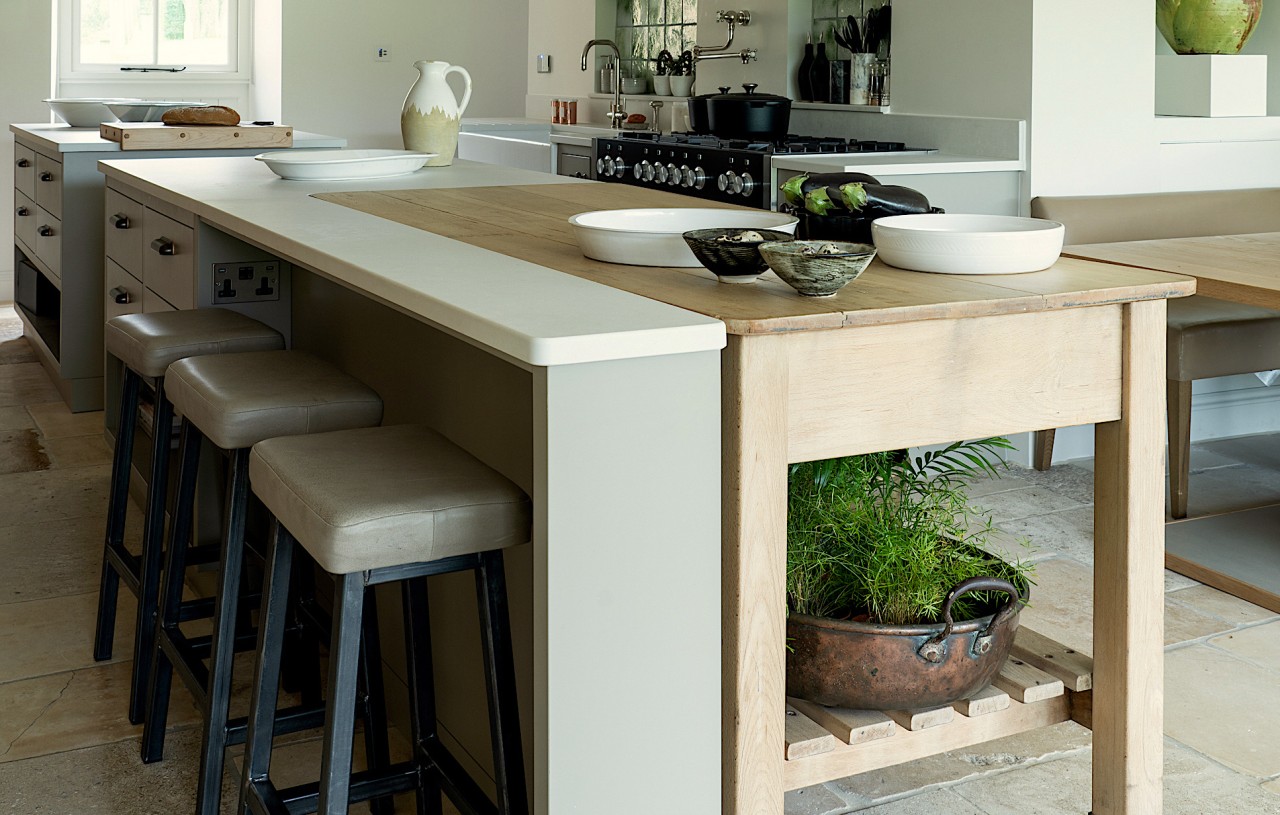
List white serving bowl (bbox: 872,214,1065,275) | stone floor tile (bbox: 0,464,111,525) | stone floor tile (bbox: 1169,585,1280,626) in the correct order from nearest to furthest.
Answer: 1. white serving bowl (bbox: 872,214,1065,275)
2. stone floor tile (bbox: 1169,585,1280,626)
3. stone floor tile (bbox: 0,464,111,525)

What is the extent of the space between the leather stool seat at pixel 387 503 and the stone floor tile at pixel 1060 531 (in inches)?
85.5

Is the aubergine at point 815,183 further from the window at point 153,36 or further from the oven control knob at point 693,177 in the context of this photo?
the window at point 153,36

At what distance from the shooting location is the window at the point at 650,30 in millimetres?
6387

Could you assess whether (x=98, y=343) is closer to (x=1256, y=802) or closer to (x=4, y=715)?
(x=4, y=715)

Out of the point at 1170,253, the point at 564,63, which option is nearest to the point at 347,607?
the point at 1170,253

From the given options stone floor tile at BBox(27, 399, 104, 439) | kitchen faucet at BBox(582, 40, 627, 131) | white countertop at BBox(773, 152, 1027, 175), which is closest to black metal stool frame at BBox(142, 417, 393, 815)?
white countertop at BBox(773, 152, 1027, 175)

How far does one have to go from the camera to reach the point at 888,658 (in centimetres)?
174

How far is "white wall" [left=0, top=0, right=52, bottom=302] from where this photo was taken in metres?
7.30

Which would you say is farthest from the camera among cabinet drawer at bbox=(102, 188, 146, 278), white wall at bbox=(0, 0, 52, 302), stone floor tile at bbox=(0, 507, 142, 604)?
white wall at bbox=(0, 0, 52, 302)

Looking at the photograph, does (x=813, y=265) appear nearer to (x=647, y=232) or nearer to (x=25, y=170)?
(x=647, y=232)

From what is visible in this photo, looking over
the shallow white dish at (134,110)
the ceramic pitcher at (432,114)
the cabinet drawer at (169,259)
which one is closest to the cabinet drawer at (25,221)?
the shallow white dish at (134,110)

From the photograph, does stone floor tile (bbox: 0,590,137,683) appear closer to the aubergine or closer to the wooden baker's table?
the wooden baker's table

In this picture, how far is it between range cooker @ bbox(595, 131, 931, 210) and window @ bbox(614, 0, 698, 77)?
4.58 feet

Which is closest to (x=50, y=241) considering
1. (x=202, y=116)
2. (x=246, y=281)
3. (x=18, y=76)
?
(x=202, y=116)
